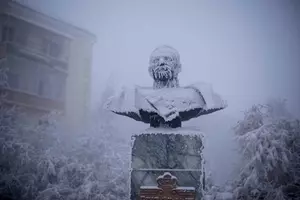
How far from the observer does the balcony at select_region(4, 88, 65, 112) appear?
16.1 feet

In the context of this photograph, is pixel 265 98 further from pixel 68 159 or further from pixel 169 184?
pixel 169 184

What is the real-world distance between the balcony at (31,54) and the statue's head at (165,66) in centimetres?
391

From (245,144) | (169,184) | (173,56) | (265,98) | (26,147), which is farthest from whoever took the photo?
(26,147)

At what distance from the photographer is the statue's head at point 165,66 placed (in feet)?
5.40

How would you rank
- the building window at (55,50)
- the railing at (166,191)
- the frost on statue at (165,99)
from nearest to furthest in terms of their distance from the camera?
the railing at (166,191) → the frost on statue at (165,99) → the building window at (55,50)

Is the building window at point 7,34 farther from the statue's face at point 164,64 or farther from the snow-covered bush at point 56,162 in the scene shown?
the statue's face at point 164,64

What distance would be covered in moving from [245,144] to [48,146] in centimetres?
274

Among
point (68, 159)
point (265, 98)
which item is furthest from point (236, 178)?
point (68, 159)

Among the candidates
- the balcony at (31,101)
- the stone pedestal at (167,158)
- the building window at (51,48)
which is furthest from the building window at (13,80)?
the stone pedestal at (167,158)

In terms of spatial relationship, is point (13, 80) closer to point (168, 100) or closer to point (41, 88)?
point (41, 88)

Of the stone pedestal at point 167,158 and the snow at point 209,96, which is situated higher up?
the snow at point 209,96

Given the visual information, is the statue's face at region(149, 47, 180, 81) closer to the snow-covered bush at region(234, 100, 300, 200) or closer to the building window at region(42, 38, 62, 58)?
the snow-covered bush at region(234, 100, 300, 200)

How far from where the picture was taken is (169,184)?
1446mm

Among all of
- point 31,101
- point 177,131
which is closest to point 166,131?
point 177,131
